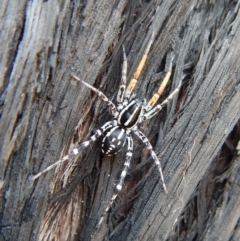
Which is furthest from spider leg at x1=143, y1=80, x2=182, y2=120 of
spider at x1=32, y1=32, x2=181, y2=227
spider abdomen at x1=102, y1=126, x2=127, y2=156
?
spider abdomen at x1=102, y1=126, x2=127, y2=156

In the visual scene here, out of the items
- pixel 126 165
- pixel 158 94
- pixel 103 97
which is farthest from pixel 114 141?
pixel 158 94

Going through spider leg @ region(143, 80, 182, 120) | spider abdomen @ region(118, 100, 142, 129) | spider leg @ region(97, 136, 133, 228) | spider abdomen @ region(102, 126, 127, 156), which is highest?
spider leg @ region(143, 80, 182, 120)

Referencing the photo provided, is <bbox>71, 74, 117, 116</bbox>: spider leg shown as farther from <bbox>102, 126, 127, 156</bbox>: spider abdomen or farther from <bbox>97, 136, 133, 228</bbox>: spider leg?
<bbox>97, 136, 133, 228</bbox>: spider leg

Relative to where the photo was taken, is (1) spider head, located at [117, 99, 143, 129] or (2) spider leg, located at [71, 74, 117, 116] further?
(1) spider head, located at [117, 99, 143, 129]

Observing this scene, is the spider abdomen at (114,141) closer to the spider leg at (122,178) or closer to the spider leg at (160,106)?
the spider leg at (122,178)

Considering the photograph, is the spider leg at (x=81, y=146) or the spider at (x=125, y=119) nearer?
the spider leg at (x=81, y=146)

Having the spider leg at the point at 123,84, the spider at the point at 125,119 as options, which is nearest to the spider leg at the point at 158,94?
the spider at the point at 125,119

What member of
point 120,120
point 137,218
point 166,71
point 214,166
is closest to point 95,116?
point 120,120

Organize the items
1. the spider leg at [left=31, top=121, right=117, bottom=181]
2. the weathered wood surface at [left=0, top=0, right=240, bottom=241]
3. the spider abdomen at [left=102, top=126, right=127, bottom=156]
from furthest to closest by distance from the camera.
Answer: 1. the spider abdomen at [left=102, top=126, right=127, bottom=156]
2. the spider leg at [left=31, top=121, right=117, bottom=181]
3. the weathered wood surface at [left=0, top=0, right=240, bottom=241]

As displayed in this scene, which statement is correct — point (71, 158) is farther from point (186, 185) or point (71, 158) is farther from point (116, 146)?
point (186, 185)
